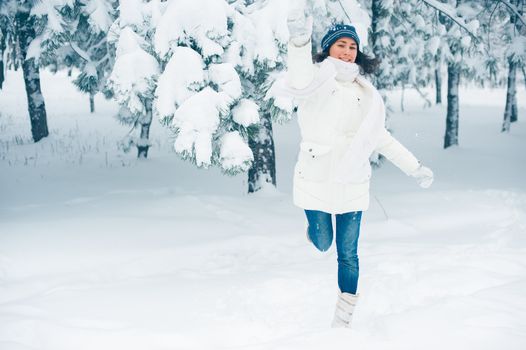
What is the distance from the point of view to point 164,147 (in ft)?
50.9

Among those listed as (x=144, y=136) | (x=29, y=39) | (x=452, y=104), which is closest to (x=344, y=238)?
(x=144, y=136)

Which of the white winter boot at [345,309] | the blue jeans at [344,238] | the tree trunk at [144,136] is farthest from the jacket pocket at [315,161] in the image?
the tree trunk at [144,136]

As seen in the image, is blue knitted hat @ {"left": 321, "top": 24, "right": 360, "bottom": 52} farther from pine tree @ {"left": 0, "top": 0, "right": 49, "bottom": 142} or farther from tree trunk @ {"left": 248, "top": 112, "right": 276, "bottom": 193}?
pine tree @ {"left": 0, "top": 0, "right": 49, "bottom": 142}

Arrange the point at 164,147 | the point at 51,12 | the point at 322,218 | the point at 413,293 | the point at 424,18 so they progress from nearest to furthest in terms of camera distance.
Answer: the point at 322,218
the point at 413,293
the point at 51,12
the point at 424,18
the point at 164,147

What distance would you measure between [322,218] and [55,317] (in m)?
2.25

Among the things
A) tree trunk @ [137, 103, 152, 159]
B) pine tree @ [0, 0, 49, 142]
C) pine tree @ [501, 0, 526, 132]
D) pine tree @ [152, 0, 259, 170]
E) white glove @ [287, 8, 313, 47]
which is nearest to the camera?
white glove @ [287, 8, 313, 47]

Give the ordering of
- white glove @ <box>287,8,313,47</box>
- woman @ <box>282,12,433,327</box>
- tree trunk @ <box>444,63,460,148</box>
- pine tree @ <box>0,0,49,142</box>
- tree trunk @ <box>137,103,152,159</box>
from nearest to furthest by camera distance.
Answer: white glove @ <box>287,8,313,47</box> → woman @ <box>282,12,433,327</box> → pine tree @ <box>0,0,49,142</box> → tree trunk @ <box>137,103,152,159</box> → tree trunk @ <box>444,63,460,148</box>

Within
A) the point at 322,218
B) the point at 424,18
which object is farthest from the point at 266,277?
the point at 424,18

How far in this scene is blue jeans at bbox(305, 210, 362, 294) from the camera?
3.77 metres

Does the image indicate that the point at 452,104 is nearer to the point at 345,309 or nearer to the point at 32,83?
the point at 32,83

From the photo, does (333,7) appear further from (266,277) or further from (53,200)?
(53,200)

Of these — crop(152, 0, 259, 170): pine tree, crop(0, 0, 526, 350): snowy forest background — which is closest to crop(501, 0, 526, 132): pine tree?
crop(0, 0, 526, 350): snowy forest background

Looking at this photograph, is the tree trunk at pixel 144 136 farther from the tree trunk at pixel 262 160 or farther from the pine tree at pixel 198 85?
the pine tree at pixel 198 85

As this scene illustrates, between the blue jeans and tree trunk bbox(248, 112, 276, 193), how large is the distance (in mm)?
4721
